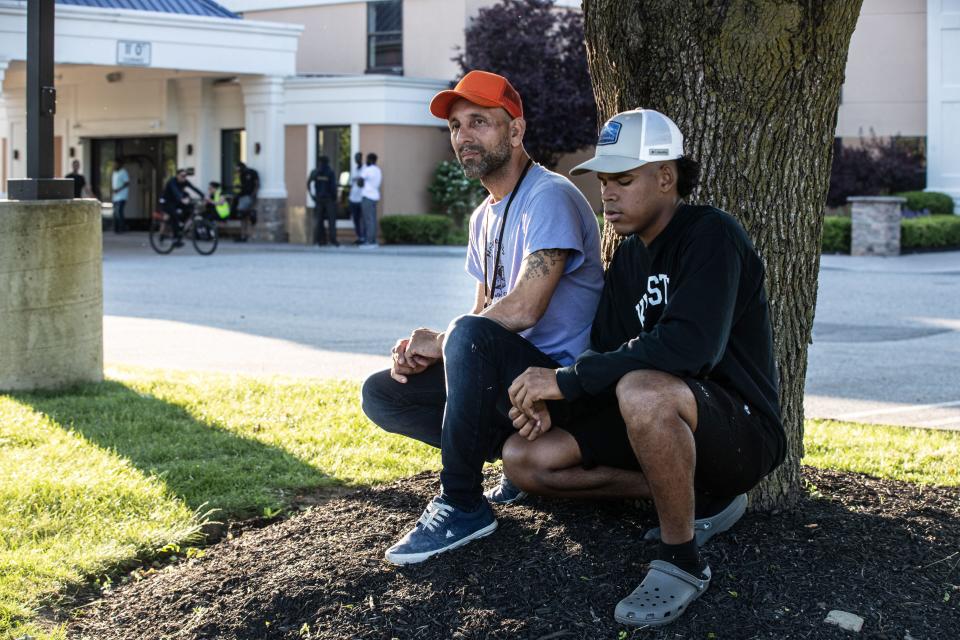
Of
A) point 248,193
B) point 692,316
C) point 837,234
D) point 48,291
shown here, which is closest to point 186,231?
point 248,193

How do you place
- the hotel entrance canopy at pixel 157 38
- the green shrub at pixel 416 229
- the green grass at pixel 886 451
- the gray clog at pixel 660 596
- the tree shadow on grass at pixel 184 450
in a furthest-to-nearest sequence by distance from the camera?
1. the green shrub at pixel 416 229
2. the hotel entrance canopy at pixel 157 38
3. the green grass at pixel 886 451
4. the tree shadow on grass at pixel 184 450
5. the gray clog at pixel 660 596

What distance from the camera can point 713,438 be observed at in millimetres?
3650

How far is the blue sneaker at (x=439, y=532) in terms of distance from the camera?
3982 mm

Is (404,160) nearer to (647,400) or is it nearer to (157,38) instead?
(157,38)

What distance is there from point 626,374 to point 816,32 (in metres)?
1.59

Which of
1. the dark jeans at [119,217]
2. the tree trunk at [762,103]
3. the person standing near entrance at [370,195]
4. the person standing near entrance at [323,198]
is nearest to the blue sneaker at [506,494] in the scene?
the tree trunk at [762,103]

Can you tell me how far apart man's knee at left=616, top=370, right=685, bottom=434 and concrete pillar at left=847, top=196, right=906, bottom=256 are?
2096 cm

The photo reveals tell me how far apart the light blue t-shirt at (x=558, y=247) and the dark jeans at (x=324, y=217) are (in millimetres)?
23310

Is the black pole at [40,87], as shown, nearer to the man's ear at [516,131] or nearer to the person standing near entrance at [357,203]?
the man's ear at [516,131]

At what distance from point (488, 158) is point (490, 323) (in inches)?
26.2

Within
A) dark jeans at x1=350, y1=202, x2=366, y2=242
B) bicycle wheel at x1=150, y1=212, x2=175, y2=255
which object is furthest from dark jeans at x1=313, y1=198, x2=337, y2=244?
bicycle wheel at x1=150, y1=212, x2=175, y2=255

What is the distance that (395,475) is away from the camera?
562 centimetres

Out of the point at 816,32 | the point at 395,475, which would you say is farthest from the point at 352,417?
the point at 816,32

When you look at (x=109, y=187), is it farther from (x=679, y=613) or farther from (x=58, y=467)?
(x=679, y=613)
